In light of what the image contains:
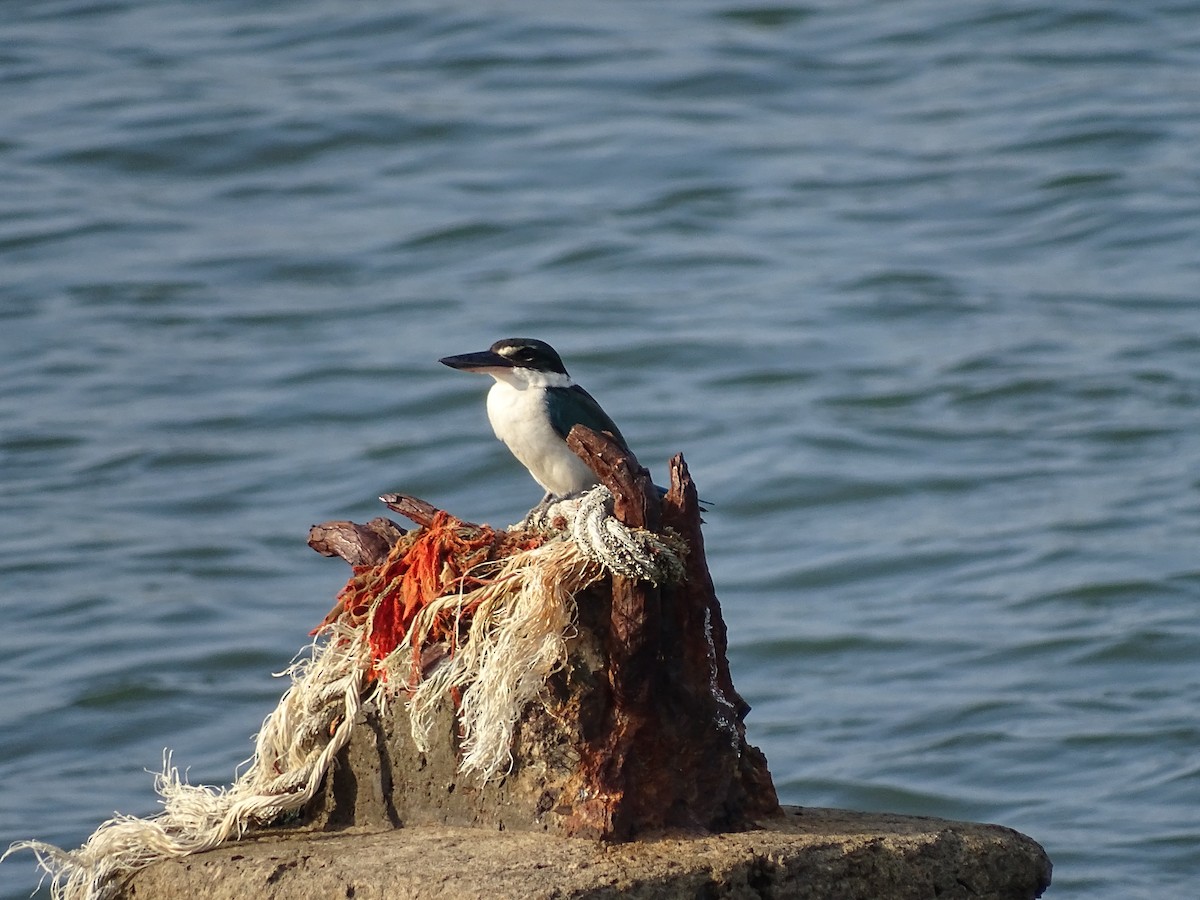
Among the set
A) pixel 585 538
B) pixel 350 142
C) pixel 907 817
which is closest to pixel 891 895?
pixel 907 817

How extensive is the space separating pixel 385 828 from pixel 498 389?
1.99 meters

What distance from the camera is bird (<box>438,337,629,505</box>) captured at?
25.1 feet

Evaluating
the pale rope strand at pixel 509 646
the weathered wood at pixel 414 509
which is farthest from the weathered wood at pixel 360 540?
the pale rope strand at pixel 509 646

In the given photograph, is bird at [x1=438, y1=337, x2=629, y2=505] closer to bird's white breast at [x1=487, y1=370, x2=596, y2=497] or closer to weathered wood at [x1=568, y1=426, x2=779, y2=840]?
bird's white breast at [x1=487, y1=370, x2=596, y2=497]

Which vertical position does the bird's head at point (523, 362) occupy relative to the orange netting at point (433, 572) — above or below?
above

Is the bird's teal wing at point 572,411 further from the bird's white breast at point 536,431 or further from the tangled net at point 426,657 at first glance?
the tangled net at point 426,657

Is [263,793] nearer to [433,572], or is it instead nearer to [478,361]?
[433,572]

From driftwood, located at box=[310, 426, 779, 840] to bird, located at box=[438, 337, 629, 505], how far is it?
1279 millimetres

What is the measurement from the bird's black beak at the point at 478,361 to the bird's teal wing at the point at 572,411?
0.74 feet

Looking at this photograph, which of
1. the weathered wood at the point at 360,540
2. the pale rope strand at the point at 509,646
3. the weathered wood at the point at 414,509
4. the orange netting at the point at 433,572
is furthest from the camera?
the weathered wood at the point at 360,540

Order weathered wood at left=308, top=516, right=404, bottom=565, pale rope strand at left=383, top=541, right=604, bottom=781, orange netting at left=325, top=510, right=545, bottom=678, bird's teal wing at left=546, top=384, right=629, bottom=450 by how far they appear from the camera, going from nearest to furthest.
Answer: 1. pale rope strand at left=383, top=541, right=604, bottom=781
2. orange netting at left=325, top=510, right=545, bottom=678
3. weathered wood at left=308, top=516, right=404, bottom=565
4. bird's teal wing at left=546, top=384, right=629, bottom=450

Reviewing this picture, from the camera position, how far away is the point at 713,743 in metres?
6.38

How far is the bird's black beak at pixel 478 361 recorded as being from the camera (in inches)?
301

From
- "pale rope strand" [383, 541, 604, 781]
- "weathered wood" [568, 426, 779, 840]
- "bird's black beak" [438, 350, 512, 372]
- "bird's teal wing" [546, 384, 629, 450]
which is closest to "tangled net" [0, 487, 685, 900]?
"pale rope strand" [383, 541, 604, 781]
